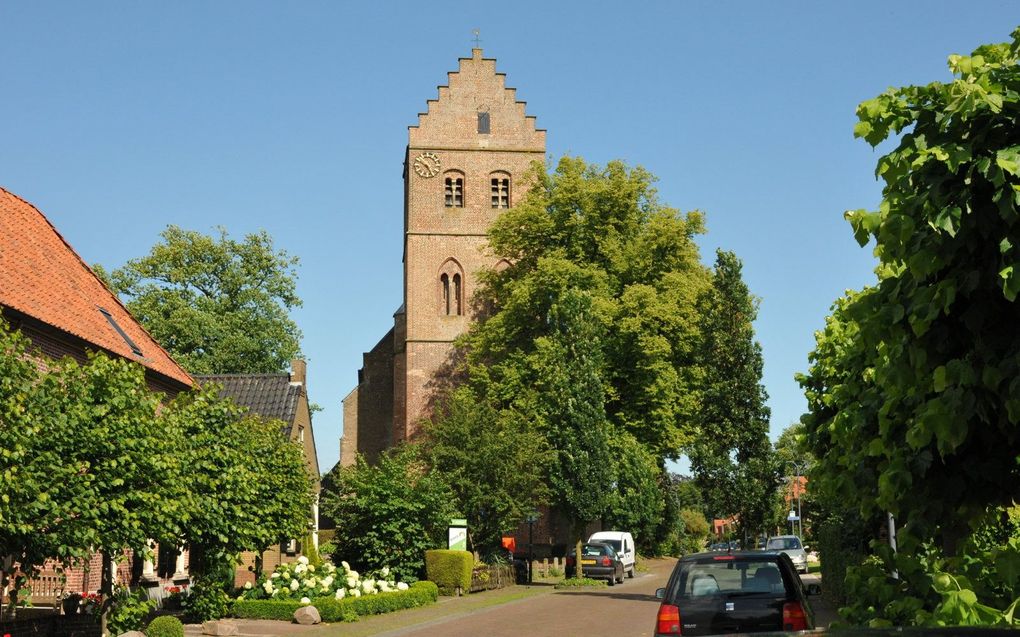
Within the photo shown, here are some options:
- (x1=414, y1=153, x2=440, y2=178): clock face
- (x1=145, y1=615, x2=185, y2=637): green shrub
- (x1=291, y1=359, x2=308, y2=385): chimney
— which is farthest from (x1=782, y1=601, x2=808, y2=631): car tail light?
(x1=414, y1=153, x2=440, y2=178): clock face

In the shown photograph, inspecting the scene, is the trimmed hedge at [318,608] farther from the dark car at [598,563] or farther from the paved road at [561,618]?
the dark car at [598,563]

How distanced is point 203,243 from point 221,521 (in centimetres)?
3870

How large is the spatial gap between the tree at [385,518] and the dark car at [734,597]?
60.3 feet

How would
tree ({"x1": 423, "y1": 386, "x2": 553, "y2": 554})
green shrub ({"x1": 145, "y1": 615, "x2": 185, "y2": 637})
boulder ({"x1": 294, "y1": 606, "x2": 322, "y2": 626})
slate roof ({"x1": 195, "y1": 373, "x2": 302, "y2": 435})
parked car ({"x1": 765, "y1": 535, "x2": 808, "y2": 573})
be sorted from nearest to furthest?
1. green shrub ({"x1": 145, "y1": 615, "x2": 185, "y2": 637})
2. boulder ({"x1": 294, "y1": 606, "x2": 322, "y2": 626})
3. tree ({"x1": 423, "y1": 386, "x2": 553, "y2": 554})
4. parked car ({"x1": 765, "y1": 535, "x2": 808, "y2": 573})
5. slate roof ({"x1": 195, "y1": 373, "x2": 302, "y2": 435})

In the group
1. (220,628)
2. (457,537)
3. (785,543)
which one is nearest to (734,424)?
(785,543)

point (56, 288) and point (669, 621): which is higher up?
point (56, 288)

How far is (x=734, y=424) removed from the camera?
53375mm

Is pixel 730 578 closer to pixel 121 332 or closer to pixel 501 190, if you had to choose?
pixel 121 332

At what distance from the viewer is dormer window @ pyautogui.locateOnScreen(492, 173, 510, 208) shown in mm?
55188

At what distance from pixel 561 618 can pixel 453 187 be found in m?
34.3

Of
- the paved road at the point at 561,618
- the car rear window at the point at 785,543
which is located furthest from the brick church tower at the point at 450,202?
the paved road at the point at 561,618

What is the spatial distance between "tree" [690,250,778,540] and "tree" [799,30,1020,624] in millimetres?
47045

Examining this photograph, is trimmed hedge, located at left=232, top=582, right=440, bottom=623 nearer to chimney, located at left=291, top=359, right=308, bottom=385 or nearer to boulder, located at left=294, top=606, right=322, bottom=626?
boulder, located at left=294, top=606, right=322, bottom=626

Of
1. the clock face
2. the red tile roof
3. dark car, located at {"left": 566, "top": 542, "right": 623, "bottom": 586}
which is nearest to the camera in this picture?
the red tile roof
